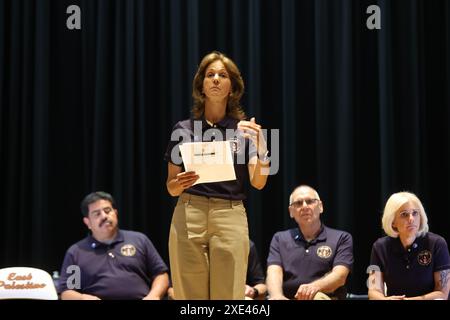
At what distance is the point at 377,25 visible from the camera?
16.1 ft

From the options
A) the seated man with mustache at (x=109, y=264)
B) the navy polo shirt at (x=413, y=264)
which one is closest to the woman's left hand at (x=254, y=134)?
the navy polo shirt at (x=413, y=264)

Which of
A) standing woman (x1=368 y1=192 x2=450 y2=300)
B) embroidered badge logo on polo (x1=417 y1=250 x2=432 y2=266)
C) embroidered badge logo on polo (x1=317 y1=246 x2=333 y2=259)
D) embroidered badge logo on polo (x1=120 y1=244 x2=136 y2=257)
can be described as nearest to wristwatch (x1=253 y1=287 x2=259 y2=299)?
embroidered badge logo on polo (x1=317 y1=246 x2=333 y2=259)

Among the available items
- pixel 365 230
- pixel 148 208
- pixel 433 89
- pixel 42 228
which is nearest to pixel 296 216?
pixel 365 230

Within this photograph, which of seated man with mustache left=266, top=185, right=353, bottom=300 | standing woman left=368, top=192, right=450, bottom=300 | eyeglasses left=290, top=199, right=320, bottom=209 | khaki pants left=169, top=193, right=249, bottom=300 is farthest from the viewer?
eyeglasses left=290, top=199, right=320, bottom=209

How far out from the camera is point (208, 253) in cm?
240

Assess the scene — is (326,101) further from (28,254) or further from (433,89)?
(28,254)

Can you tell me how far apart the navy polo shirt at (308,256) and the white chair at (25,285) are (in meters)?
1.31

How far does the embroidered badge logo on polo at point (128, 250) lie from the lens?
14.1 feet

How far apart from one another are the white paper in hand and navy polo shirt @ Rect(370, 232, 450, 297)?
1669mm

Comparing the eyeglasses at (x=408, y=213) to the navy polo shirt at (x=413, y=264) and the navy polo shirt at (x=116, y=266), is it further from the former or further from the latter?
the navy polo shirt at (x=116, y=266)

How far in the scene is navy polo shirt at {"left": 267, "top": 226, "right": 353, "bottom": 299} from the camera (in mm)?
3949

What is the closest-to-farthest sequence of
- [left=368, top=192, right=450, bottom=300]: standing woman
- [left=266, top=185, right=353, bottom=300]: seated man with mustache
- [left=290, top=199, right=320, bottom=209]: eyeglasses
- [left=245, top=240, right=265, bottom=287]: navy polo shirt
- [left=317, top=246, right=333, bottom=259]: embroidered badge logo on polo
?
[left=368, top=192, right=450, bottom=300]: standing woman, [left=266, top=185, right=353, bottom=300]: seated man with mustache, [left=317, top=246, right=333, bottom=259]: embroidered badge logo on polo, [left=290, top=199, right=320, bottom=209]: eyeglasses, [left=245, top=240, right=265, bottom=287]: navy polo shirt

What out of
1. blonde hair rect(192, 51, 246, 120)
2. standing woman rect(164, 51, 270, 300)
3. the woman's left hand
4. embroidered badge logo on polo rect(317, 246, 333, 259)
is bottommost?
embroidered badge logo on polo rect(317, 246, 333, 259)

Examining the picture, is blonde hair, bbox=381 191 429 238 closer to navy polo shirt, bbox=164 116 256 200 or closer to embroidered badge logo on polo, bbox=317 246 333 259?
embroidered badge logo on polo, bbox=317 246 333 259
